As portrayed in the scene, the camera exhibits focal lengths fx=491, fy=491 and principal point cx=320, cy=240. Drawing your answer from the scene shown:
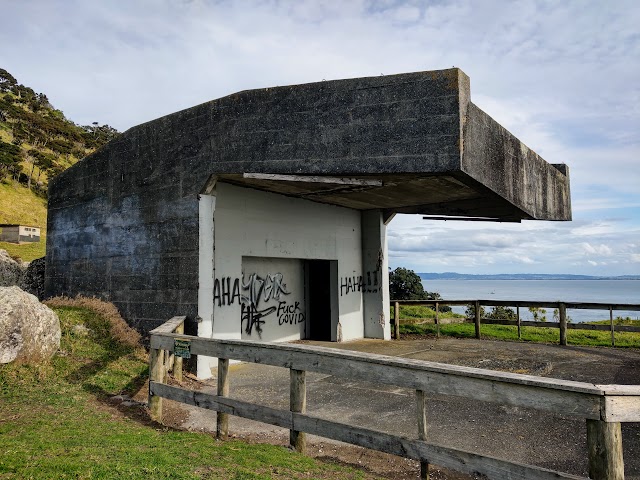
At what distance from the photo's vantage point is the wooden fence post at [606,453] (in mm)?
3193

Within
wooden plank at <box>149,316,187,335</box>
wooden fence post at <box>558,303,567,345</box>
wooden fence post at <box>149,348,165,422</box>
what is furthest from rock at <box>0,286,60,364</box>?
wooden fence post at <box>558,303,567,345</box>

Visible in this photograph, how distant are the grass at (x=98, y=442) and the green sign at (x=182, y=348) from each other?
88cm

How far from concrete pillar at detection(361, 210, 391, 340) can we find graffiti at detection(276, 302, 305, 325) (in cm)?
233

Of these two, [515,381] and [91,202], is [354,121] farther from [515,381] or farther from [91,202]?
[91,202]

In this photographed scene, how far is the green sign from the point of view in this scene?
6.15 meters

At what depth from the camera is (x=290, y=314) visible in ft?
44.4

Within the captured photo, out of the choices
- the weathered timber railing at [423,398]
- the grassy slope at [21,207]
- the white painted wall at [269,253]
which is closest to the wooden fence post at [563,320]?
the white painted wall at [269,253]

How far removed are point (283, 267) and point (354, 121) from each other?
6034 mm

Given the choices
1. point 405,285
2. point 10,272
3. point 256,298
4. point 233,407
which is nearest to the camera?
point 233,407

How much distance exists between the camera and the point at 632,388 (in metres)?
3.40

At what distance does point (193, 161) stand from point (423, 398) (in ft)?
23.3

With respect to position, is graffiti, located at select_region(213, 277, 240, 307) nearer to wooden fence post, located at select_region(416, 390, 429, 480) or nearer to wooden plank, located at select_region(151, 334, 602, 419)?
wooden plank, located at select_region(151, 334, 602, 419)

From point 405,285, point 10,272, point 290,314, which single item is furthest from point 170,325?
point 405,285

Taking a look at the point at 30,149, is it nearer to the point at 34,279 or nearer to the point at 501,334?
the point at 34,279
